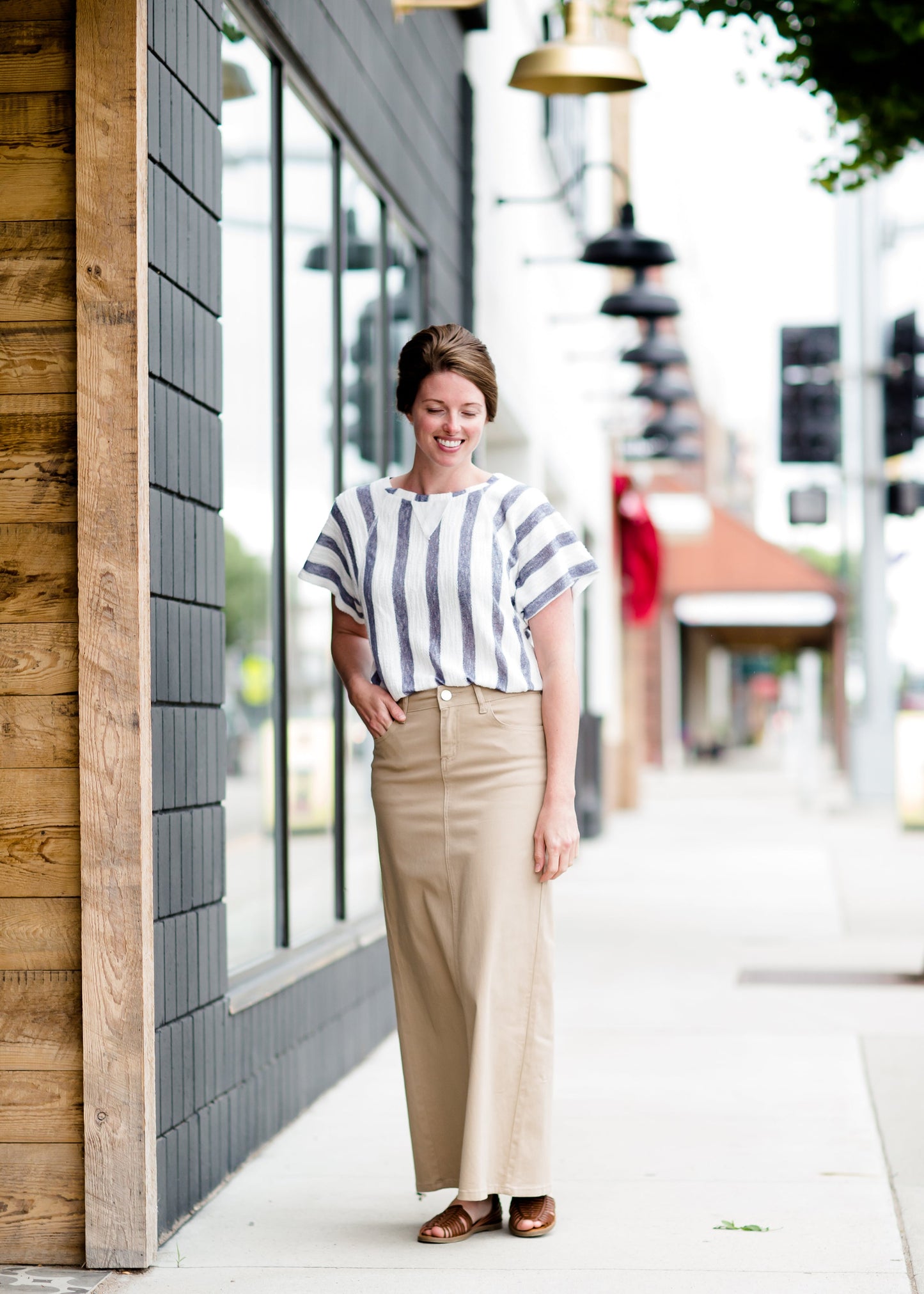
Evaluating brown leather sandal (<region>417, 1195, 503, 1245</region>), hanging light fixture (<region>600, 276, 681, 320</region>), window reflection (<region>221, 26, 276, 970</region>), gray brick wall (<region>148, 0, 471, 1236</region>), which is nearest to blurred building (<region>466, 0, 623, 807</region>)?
hanging light fixture (<region>600, 276, 681, 320</region>)

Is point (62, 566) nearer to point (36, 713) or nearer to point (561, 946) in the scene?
point (36, 713)

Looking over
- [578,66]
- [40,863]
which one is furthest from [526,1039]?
[578,66]

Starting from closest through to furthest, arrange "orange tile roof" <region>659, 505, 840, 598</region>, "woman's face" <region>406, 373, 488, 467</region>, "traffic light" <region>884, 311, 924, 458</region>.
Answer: "woman's face" <region>406, 373, 488, 467</region> → "traffic light" <region>884, 311, 924, 458</region> → "orange tile roof" <region>659, 505, 840, 598</region>

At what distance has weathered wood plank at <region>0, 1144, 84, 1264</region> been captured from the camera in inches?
144

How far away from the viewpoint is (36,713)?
12.0ft

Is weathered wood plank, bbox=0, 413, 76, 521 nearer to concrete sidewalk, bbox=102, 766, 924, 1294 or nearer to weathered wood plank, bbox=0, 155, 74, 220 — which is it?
weathered wood plank, bbox=0, 155, 74, 220

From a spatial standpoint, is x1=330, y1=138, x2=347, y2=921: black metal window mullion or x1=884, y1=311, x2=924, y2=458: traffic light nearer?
x1=330, y1=138, x2=347, y2=921: black metal window mullion

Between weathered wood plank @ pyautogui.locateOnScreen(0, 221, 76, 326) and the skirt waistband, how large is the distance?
0.93 metres

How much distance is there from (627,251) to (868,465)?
10000 mm

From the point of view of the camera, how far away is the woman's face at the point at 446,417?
3713mm

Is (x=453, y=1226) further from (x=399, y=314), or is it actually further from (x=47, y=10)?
(x=399, y=314)

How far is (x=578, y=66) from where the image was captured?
5.81 m

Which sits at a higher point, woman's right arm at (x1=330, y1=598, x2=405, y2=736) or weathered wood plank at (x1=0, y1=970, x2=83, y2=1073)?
woman's right arm at (x1=330, y1=598, x2=405, y2=736)

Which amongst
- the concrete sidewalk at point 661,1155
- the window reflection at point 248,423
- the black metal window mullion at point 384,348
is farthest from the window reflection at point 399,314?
the concrete sidewalk at point 661,1155
